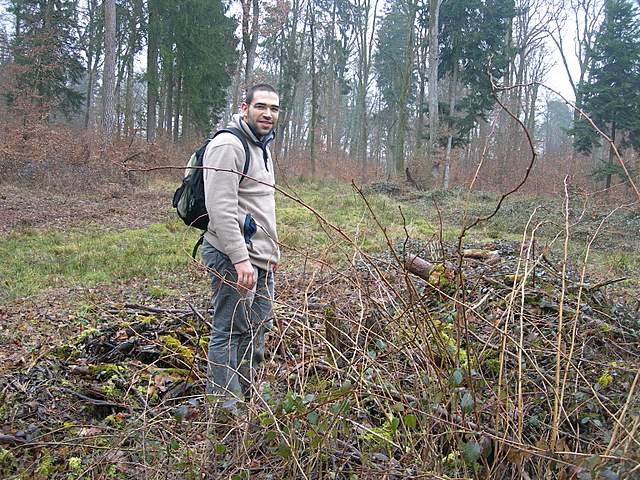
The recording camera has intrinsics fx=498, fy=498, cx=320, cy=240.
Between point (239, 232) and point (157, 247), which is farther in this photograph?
point (157, 247)

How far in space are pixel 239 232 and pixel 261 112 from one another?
749 mm

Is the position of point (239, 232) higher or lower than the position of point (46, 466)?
higher

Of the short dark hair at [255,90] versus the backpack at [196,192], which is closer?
the backpack at [196,192]

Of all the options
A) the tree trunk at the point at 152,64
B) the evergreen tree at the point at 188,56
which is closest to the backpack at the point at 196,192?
the evergreen tree at the point at 188,56

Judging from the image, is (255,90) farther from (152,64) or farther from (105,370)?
(152,64)

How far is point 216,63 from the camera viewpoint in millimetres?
26328

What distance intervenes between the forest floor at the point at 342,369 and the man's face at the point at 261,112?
0.78 meters

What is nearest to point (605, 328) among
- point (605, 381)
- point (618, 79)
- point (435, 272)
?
point (605, 381)

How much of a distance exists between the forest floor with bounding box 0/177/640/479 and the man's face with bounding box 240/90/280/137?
0.78 meters

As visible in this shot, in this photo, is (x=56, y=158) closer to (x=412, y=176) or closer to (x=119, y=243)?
(x=119, y=243)

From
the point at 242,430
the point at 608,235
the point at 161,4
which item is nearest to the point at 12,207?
the point at 242,430

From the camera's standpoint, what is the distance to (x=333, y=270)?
7.72 ft

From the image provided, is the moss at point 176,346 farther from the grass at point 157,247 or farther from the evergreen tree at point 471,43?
the evergreen tree at point 471,43

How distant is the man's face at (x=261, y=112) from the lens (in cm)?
300
